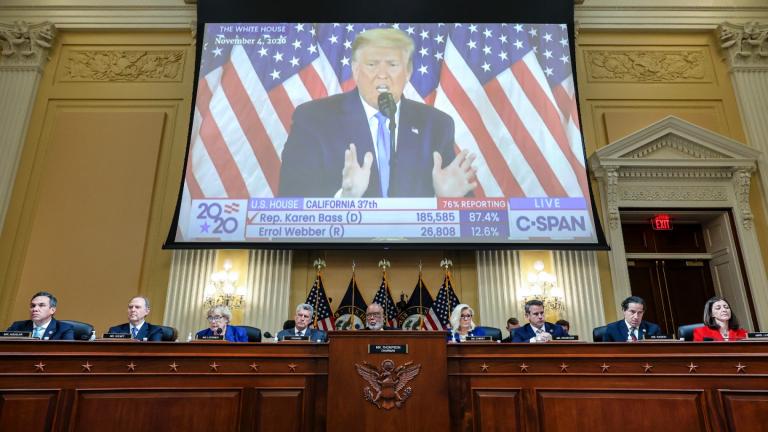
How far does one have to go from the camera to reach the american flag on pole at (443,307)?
588 cm

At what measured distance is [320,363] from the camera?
2.94 meters

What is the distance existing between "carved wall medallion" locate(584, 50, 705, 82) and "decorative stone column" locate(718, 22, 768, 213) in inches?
15.3

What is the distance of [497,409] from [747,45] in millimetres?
7297

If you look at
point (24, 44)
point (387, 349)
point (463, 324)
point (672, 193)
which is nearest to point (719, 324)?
point (463, 324)

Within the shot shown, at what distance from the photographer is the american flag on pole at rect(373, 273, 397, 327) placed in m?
5.98

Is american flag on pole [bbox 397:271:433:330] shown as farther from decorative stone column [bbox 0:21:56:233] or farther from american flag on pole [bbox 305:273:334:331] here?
decorative stone column [bbox 0:21:56:233]

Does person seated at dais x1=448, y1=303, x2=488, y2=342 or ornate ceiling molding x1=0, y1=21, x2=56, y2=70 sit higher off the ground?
ornate ceiling molding x1=0, y1=21, x2=56, y2=70

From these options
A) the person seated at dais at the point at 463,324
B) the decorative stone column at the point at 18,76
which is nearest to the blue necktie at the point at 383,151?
the person seated at dais at the point at 463,324

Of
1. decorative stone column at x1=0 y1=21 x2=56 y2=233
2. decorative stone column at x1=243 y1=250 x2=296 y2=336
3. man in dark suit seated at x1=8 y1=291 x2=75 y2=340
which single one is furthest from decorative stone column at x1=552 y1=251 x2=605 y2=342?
decorative stone column at x1=0 y1=21 x2=56 y2=233

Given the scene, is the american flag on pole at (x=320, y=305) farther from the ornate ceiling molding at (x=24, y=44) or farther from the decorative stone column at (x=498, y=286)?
the ornate ceiling molding at (x=24, y=44)

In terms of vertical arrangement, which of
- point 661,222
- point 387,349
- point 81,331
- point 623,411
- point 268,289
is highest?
point 661,222

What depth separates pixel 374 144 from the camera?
6.42 metres

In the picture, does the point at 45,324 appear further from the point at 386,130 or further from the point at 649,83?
the point at 649,83

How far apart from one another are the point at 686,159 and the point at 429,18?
3.94 m
